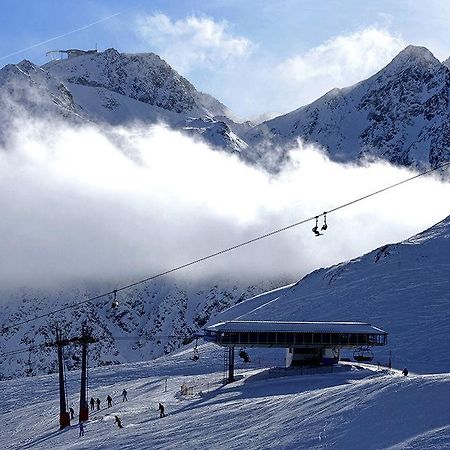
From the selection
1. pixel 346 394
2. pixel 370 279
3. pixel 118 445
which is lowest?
pixel 118 445

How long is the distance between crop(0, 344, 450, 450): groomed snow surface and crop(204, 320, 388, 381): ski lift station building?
8.98 ft

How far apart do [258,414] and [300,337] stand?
27980 millimetres

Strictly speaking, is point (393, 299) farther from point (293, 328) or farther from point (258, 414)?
point (258, 414)

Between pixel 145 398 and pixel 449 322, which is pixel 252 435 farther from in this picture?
pixel 449 322

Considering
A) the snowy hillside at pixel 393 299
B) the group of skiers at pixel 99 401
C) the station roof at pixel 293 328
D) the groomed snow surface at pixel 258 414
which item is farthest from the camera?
the snowy hillside at pixel 393 299

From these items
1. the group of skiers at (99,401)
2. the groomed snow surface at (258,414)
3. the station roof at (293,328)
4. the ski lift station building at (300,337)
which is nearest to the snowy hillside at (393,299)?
the station roof at (293,328)

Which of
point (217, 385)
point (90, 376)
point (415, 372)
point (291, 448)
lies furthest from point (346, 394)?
point (90, 376)

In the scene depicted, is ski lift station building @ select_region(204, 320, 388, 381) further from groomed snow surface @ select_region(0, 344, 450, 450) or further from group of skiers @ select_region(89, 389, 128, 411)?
group of skiers @ select_region(89, 389, 128, 411)

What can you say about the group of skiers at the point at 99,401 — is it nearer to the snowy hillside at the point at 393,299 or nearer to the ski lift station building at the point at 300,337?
the ski lift station building at the point at 300,337

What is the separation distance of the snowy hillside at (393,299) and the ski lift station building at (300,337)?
27.7ft

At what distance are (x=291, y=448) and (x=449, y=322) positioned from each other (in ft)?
200

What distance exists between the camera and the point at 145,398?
6303 centimetres

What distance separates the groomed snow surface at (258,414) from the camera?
30.9m

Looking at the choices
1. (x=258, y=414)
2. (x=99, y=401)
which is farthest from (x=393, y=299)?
(x=258, y=414)
